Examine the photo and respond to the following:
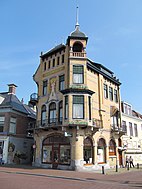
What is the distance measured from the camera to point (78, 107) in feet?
81.5

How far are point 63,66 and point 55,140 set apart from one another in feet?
31.2

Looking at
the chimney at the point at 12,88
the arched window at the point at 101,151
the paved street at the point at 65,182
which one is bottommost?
the paved street at the point at 65,182

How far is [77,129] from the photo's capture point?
78.8ft

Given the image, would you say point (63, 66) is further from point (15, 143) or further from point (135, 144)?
point (135, 144)

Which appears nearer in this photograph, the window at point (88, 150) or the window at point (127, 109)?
the window at point (88, 150)

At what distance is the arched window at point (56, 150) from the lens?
24625mm

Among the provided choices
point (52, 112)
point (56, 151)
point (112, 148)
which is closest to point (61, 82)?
point (52, 112)

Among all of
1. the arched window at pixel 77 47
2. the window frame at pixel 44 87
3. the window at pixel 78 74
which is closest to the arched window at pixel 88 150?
the window at pixel 78 74

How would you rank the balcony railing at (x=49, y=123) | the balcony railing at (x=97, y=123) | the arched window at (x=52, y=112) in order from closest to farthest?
the balcony railing at (x=49, y=123), the balcony railing at (x=97, y=123), the arched window at (x=52, y=112)

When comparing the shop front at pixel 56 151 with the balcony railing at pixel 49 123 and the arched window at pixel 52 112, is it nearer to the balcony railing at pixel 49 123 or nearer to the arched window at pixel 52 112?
the balcony railing at pixel 49 123

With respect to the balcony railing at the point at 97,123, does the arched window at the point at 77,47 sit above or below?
above

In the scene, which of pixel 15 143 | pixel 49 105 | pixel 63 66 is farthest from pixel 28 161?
pixel 63 66

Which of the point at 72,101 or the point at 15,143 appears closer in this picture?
the point at 72,101

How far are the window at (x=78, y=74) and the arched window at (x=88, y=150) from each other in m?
7.13
